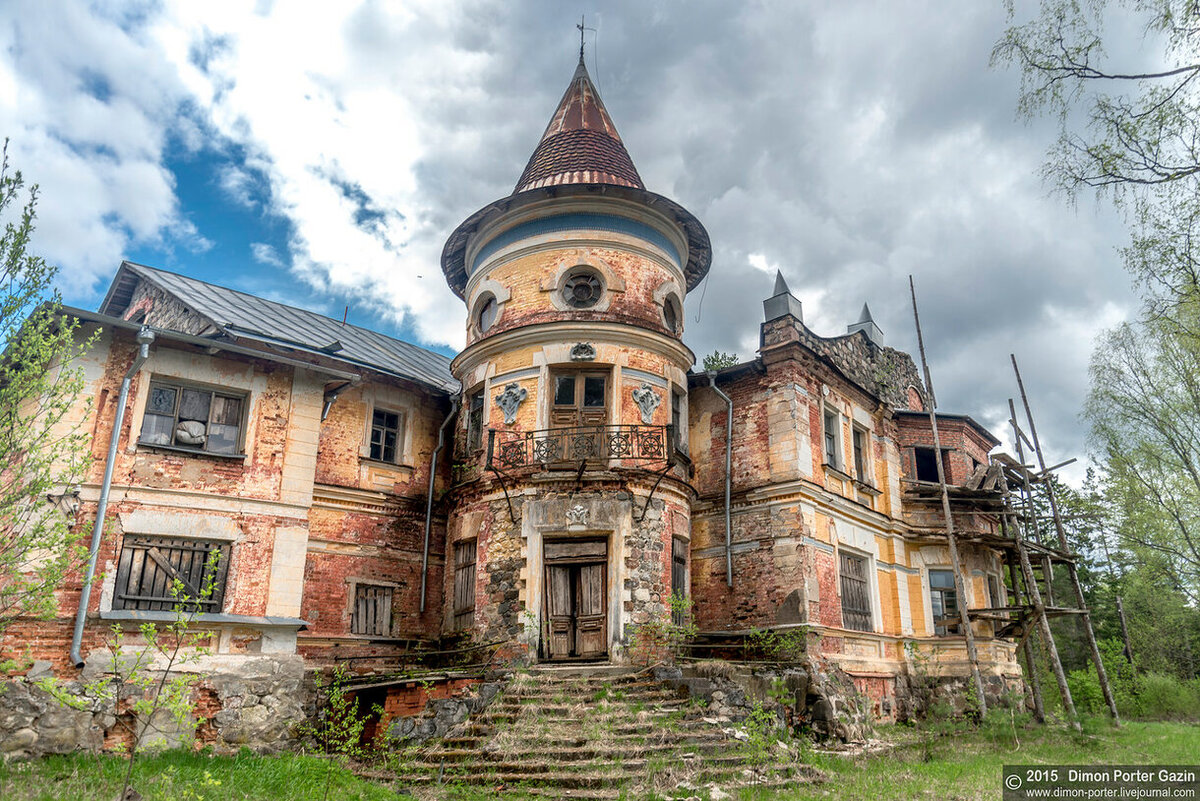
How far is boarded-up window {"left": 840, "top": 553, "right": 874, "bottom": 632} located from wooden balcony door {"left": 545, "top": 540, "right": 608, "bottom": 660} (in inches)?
238

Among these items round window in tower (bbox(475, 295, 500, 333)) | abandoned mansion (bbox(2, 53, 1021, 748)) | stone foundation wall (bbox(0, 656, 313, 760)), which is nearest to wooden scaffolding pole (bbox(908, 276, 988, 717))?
abandoned mansion (bbox(2, 53, 1021, 748))

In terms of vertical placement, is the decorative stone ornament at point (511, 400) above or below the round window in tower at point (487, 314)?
below

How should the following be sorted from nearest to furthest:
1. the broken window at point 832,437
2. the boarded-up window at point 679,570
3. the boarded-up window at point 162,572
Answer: the boarded-up window at point 162,572
the boarded-up window at point 679,570
the broken window at point 832,437

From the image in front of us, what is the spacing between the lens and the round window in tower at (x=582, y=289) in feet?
56.4

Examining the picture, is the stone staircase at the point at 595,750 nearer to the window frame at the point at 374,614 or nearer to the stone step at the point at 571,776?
the stone step at the point at 571,776

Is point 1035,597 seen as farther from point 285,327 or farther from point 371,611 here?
point 285,327

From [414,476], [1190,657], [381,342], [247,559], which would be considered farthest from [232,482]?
[1190,657]

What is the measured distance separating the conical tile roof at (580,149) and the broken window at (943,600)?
1289cm

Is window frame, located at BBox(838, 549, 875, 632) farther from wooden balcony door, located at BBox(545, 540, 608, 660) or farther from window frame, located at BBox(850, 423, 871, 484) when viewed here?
wooden balcony door, located at BBox(545, 540, 608, 660)

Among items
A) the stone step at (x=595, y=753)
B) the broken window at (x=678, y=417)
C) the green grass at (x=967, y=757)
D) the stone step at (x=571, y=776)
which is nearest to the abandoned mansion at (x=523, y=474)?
the broken window at (x=678, y=417)

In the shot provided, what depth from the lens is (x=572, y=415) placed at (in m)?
16.3

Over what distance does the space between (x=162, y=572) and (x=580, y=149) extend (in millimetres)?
12736

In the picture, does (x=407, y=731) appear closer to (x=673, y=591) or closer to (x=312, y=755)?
(x=312, y=755)

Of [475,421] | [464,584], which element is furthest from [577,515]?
[475,421]
